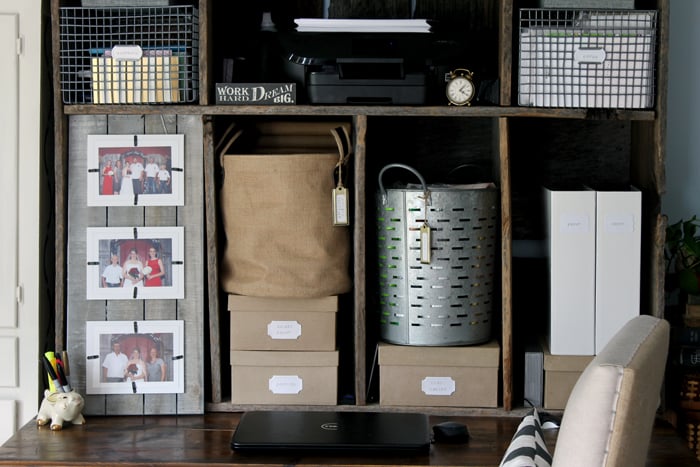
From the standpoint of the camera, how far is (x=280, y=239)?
2.53 meters

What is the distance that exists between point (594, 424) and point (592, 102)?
1.37 meters

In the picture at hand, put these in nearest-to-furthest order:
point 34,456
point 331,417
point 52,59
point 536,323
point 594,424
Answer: point 594,424 < point 34,456 < point 331,417 < point 52,59 < point 536,323

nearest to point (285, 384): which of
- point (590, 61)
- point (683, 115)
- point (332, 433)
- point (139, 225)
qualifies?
point (332, 433)

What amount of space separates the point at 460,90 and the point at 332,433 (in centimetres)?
93

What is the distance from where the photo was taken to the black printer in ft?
8.24

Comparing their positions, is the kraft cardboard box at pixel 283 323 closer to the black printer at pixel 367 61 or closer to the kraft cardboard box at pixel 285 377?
the kraft cardboard box at pixel 285 377

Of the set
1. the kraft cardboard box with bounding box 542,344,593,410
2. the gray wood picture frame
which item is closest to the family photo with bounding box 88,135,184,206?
the gray wood picture frame

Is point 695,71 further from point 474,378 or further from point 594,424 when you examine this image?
point 594,424

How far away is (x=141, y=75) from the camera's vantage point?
2.52 m

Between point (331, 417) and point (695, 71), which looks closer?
point (331, 417)

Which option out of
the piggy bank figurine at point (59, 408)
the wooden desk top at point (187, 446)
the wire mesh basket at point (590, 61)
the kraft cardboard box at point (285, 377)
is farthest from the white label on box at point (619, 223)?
the piggy bank figurine at point (59, 408)

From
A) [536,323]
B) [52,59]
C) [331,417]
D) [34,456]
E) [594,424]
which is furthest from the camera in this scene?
[536,323]

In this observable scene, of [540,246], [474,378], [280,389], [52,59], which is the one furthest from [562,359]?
[52,59]

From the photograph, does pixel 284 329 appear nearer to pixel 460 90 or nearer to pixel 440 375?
pixel 440 375
